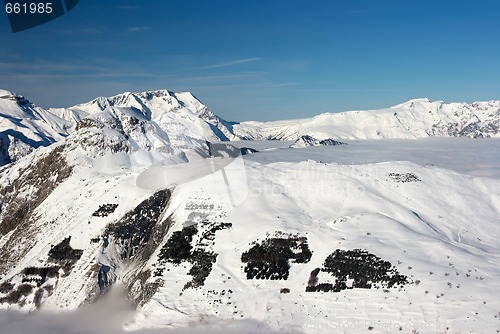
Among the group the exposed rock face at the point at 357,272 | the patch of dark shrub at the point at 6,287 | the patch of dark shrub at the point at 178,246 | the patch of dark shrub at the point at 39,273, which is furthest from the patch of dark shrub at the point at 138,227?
the exposed rock face at the point at 357,272

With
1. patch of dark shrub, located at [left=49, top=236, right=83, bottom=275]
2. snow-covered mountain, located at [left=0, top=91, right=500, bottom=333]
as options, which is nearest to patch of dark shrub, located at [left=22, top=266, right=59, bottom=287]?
snow-covered mountain, located at [left=0, top=91, right=500, bottom=333]

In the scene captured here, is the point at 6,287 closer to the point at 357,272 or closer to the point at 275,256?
the point at 275,256

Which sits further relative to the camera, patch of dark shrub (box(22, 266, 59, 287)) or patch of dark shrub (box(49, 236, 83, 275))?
patch of dark shrub (box(49, 236, 83, 275))

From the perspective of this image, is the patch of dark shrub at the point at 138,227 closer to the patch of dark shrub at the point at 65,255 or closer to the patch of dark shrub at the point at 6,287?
the patch of dark shrub at the point at 65,255

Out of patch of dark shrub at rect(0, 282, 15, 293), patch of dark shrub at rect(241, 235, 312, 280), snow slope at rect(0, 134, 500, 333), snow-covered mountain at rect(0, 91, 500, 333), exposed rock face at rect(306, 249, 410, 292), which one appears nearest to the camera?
snow slope at rect(0, 134, 500, 333)

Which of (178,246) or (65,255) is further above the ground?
(178,246)

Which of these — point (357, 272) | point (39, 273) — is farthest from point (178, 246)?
point (357, 272)

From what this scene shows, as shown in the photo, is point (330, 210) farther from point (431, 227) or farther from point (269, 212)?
point (431, 227)

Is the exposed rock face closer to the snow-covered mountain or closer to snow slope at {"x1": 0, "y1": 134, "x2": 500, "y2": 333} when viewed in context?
the snow-covered mountain
